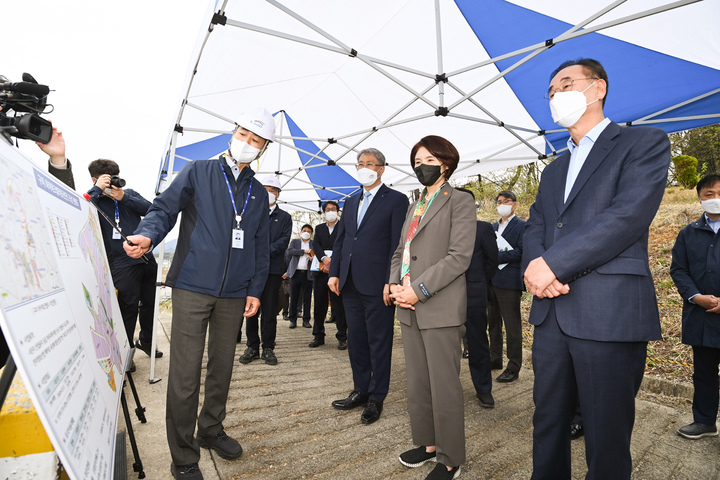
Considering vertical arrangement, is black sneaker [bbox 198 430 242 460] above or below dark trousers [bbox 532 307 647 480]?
below

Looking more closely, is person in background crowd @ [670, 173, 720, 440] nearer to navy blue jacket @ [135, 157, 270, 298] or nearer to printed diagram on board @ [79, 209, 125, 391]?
navy blue jacket @ [135, 157, 270, 298]

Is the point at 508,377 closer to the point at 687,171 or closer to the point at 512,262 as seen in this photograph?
the point at 512,262

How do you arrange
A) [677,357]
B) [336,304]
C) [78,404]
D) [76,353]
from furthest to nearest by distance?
[336,304] → [677,357] → [76,353] → [78,404]

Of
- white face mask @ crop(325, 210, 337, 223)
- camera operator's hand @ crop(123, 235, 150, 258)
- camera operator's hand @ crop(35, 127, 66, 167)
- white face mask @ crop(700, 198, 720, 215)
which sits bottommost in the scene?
white face mask @ crop(700, 198, 720, 215)

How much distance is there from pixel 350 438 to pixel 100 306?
6.23 feet

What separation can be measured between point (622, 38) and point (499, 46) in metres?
1.25

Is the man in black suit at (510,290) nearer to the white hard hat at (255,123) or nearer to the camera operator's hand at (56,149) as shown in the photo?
the white hard hat at (255,123)

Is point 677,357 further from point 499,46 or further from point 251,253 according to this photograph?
point 251,253

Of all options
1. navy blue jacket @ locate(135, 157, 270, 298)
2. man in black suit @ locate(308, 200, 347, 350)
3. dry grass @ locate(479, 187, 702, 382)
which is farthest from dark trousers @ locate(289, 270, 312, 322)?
navy blue jacket @ locate(135, 157, 270, 298)

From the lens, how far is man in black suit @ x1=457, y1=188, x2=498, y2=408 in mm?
3377

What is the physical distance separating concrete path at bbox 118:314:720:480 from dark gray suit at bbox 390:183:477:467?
32cm

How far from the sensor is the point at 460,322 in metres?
2.21

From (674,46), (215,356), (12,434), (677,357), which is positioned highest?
(674,46)

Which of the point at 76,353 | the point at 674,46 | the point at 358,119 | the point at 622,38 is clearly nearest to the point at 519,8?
the point at 622,38
